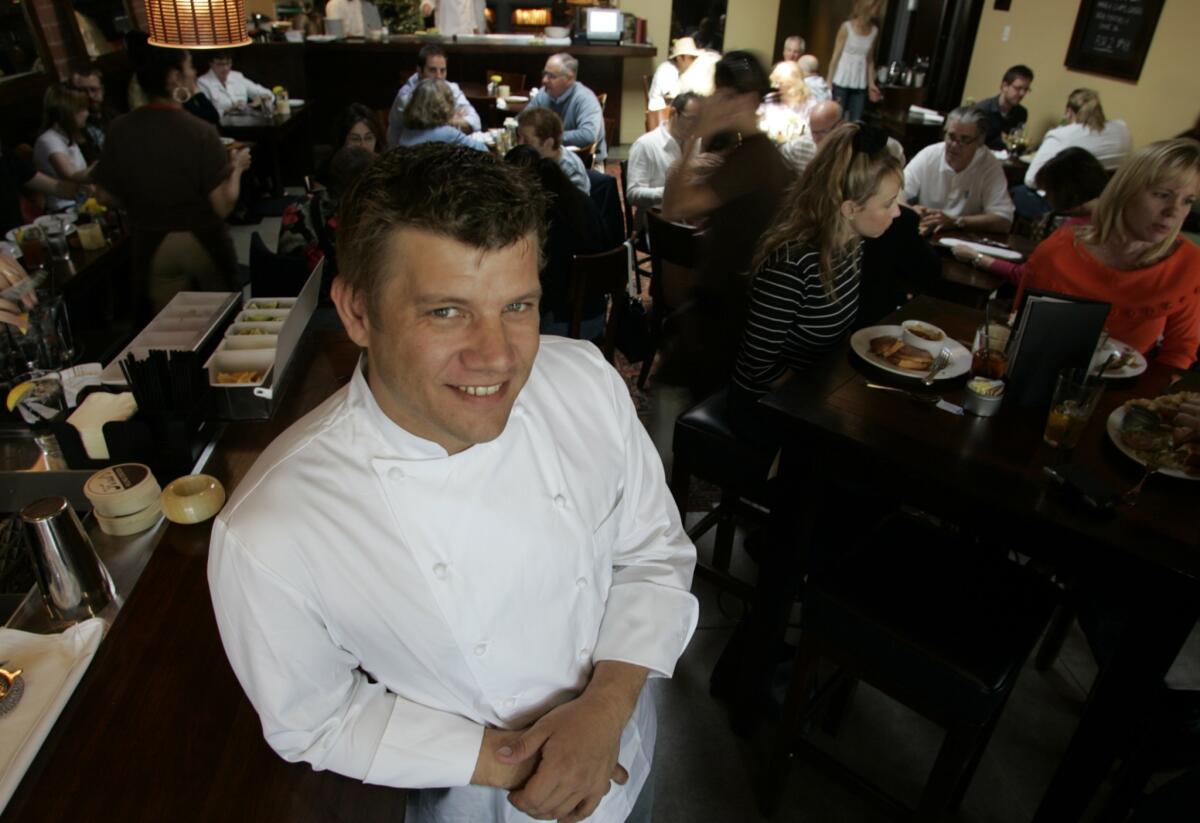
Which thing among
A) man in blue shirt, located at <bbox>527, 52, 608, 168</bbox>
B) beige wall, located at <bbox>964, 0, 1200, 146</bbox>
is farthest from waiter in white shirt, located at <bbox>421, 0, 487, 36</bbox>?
beige wall, located at <bbox>964, 0, 1200, 146</bbox>

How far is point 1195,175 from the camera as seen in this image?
85.7 inches

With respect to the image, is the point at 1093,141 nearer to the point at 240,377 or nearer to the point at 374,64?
the point at 240,377

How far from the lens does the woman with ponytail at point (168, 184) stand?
323cm

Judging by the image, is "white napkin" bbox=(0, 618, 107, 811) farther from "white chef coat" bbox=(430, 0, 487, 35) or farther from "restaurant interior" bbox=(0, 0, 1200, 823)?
"white chef coat" bbox=(430, 0, 487, 35)

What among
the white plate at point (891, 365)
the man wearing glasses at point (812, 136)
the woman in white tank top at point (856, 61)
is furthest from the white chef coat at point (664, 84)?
the white plate at point (891, 365)

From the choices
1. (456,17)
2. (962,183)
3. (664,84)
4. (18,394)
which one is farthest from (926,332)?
(456,17)

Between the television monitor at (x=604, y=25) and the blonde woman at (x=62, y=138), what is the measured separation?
4916 millimetres

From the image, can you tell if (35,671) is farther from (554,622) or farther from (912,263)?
(912,263)

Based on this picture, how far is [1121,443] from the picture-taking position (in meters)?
1.62

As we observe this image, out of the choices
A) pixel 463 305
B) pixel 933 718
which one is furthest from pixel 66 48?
pixel 933 718

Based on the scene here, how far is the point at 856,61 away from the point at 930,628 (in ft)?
24.6

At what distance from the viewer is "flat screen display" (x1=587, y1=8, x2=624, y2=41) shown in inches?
312

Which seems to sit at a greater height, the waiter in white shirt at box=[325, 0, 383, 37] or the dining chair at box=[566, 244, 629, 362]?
the waiter in white shirt at box=[325, 0, 383, 37]

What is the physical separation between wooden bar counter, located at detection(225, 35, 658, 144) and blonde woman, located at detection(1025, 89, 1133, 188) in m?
4.17
